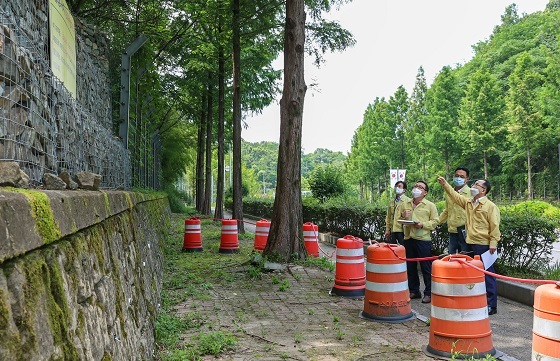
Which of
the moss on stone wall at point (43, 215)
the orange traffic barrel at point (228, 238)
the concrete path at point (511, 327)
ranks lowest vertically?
the concrete path at point (511, 327)

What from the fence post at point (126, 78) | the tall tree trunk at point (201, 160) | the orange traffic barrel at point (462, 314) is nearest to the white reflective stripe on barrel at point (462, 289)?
the orange traffic barrel at point (462, 314)

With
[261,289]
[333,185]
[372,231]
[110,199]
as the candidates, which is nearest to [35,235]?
[110,199]

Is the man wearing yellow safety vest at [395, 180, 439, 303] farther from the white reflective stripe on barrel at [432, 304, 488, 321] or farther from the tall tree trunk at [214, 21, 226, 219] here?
the tall tree trunk at [214, 21, 226, 219]

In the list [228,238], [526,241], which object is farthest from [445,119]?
[526,241]

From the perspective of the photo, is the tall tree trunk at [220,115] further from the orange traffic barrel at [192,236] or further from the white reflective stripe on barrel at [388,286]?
the white reflective stripe on barrel at [388,286]

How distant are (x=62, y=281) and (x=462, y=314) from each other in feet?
13.6

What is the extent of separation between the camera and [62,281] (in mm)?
2119

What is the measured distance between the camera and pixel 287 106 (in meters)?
11.0

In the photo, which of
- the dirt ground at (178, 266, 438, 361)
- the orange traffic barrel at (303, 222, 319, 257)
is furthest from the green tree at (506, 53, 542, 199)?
the dirt ground at (178, 266, 438, 361)

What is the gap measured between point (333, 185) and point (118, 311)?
20.9 meters

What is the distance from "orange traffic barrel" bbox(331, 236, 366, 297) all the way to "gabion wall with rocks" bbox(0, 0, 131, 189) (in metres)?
3.66

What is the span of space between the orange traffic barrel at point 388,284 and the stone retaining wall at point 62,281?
3.53m

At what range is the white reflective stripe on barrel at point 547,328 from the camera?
360 cm

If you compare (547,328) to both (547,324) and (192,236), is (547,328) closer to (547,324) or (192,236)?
(547,324)
